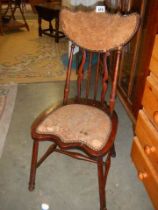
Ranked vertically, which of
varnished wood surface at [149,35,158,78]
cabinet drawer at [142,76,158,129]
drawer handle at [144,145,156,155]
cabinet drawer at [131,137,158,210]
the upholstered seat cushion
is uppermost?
varnished wood surface at [149,35,158,78]

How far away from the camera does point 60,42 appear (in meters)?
3.95

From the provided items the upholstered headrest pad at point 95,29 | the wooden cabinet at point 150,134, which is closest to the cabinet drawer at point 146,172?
the wooden cabinet at point 150,134

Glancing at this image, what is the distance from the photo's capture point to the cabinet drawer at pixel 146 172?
1.13 metres

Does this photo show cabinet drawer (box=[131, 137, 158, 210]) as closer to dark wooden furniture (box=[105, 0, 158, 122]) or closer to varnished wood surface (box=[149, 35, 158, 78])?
dark wooden furniture (box=[105, 0, 158, 122])

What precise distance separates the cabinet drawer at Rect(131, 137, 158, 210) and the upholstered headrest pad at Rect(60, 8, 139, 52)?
601 millimetres

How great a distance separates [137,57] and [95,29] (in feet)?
1.66

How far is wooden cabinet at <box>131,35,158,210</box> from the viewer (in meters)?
1.07

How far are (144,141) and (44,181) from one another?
0.66 meters

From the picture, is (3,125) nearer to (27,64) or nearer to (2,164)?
(2,164)

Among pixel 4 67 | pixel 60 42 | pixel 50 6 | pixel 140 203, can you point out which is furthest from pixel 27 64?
pixel 140 203

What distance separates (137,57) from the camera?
1609 mm

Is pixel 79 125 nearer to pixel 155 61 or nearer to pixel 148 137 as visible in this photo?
pixel 148 137

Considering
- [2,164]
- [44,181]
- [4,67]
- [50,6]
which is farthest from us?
[50,6]

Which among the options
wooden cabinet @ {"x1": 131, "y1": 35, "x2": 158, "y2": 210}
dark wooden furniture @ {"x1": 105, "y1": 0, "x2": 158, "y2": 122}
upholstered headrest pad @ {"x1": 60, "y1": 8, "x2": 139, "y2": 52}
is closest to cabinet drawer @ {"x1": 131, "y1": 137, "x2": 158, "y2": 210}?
wooden cabinet @ {"x1": 131, "y1": 35, "x2": 158, "y2": 210}
